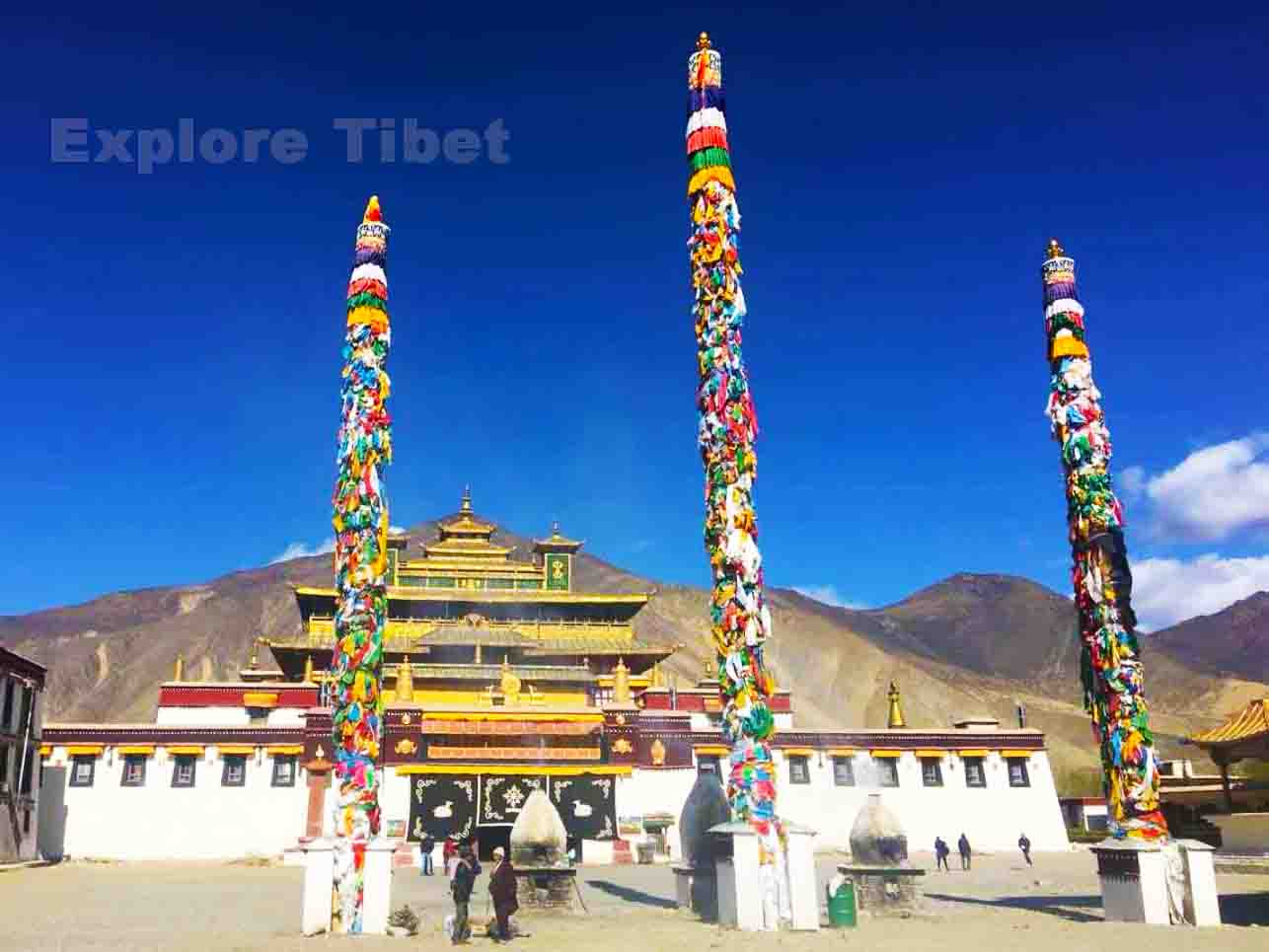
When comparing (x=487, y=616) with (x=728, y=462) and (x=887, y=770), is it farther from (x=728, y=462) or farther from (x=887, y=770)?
(x=728, y=462)

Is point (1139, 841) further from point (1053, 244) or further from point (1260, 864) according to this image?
point (1260, 864)

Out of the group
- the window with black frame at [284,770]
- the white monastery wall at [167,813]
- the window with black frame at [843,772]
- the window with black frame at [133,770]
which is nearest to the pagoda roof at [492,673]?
the window with black frame at [284,770]

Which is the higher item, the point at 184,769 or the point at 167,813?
the point at 184,769

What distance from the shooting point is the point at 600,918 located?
1803cm

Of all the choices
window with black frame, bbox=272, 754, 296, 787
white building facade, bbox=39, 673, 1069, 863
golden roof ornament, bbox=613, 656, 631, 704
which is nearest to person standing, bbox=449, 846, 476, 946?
white building facade, bbox=39, 673, 1069, 863

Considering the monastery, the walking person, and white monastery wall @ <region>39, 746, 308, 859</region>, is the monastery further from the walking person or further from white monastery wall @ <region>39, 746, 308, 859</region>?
the walking person

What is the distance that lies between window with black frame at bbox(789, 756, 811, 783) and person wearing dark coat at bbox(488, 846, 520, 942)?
23.2 m

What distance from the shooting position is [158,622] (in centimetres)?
12862

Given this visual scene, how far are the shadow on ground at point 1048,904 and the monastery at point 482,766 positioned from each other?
12997 millimetres

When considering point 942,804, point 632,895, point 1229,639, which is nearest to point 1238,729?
point 942,804

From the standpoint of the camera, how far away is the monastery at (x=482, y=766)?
33500mm

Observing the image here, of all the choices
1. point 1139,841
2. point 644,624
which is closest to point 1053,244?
point 1139,841

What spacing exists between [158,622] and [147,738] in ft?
339

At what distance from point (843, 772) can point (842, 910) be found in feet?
72.5
